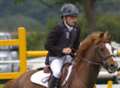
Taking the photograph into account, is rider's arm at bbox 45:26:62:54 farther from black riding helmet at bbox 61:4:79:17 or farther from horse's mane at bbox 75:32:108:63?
horse's mane at bbox 75:32:108:63

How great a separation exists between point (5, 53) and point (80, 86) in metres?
15.4

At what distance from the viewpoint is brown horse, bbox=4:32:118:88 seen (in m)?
10.2

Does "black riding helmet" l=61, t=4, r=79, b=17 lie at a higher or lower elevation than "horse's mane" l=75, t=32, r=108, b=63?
higher

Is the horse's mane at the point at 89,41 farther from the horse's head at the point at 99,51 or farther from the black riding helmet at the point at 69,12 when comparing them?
the black riding helmet at the point at 69,12

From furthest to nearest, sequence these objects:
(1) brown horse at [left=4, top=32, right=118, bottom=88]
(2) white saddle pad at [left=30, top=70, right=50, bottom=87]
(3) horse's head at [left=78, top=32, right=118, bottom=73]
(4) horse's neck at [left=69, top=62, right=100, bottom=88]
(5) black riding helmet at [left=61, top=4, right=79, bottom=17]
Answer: (2) white saddle pad at [left=30, top=70, right=50, bottom=87] < (5) black riding helmet at [left=61, top=4, right=79, bottom=17] < (4) horse's neck at [left=69, top=62, right=100, bottom=88] < (1) brown horse at [left=4, top=32, right=118, bottom=88] < (3) horse's head at [left=78, top=32, right=118, bottom=73]

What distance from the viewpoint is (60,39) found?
10820 millimetres

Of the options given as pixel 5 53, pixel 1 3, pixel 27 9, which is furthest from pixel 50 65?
pixel 27 9

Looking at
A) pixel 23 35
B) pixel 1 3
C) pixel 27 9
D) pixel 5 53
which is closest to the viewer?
pixel 23 35

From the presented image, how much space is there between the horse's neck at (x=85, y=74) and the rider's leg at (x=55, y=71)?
26cm

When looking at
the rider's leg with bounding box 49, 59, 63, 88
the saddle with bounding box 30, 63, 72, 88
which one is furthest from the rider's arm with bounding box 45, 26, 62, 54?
the saddle with bounding box 30, 63, 72, 88

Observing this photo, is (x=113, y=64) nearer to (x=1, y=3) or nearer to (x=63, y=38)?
(x=63, y=38)

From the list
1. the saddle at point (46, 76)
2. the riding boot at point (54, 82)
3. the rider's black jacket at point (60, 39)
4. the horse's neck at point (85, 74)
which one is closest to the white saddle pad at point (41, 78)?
the saddle at point (46, 76)

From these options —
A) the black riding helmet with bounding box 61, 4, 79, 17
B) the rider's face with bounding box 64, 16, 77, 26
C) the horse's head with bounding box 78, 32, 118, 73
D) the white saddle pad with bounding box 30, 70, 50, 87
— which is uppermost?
the black riding helmet with bounding box 61, 4, 79, 17

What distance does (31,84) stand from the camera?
441 inches
